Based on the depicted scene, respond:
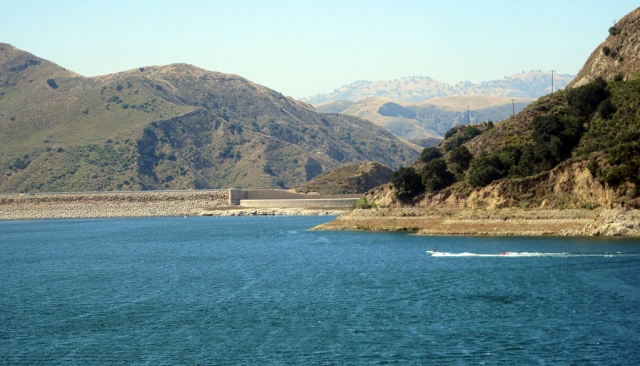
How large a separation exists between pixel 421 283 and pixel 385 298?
5.52 m

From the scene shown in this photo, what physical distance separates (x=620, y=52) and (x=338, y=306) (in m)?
79.1

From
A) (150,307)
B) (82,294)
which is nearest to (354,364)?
(150,307)

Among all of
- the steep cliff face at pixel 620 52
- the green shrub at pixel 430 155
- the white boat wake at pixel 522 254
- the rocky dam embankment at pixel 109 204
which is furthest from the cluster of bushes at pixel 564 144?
the rocky dam embankment at pixel 109 204

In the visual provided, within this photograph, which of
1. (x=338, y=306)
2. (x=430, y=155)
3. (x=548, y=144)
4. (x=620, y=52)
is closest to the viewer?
(x=338, y=306)

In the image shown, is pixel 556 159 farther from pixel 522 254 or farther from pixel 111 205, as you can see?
pixel 111 205

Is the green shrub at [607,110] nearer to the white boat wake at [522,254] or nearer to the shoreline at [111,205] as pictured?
the white boat wake at [522,254]

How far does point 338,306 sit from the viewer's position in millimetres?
45406

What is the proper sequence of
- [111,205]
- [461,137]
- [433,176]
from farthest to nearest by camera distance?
Answer: [111,205]
[461,137]
[433,176]

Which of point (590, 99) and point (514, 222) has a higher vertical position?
point (590, 99)

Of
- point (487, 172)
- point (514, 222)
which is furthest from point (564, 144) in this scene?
point (514, 222)

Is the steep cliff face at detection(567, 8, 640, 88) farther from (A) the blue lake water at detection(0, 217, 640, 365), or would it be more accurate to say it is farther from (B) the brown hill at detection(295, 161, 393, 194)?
(B) the brown hill at detection(295, 161, 393, 194)

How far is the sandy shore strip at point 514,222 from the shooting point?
232ft

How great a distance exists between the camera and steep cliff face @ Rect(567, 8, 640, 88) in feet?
348

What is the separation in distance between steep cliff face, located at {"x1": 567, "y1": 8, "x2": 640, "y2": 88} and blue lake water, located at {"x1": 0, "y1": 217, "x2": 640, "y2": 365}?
43.2m
